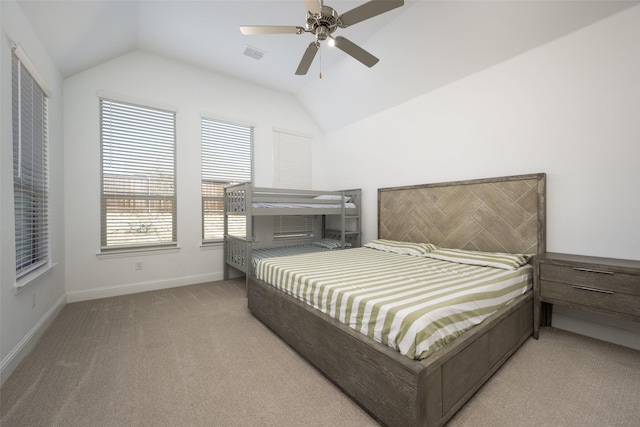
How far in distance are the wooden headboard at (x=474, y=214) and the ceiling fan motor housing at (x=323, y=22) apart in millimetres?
2187

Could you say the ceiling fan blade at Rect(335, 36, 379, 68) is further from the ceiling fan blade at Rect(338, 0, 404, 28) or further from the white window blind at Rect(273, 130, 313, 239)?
the white window blind at Rect(273, 130, 313, 239)

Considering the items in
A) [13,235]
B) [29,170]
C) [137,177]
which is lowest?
[13,235]

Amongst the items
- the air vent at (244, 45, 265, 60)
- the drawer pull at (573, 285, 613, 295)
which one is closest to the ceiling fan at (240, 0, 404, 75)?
the air vent at (244, 45, 265, 60)

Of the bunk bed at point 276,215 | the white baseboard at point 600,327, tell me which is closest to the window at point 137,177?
the bunk bed at point 276,215

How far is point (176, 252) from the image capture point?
3.79m

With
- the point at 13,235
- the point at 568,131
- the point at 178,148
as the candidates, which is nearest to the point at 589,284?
the point at 568,131

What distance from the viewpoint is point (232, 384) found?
1.69 meters

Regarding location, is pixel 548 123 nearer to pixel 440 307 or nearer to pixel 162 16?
pixel 440 307

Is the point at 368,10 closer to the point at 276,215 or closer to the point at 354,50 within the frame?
the point at 354,50

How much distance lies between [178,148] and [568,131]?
14.6 ft

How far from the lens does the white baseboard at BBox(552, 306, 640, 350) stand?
6.91 ft

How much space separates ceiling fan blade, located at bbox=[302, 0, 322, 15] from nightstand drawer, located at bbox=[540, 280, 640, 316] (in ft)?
8.78

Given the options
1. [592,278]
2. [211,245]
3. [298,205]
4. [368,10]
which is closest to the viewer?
[368,10]

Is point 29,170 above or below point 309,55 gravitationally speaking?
below
